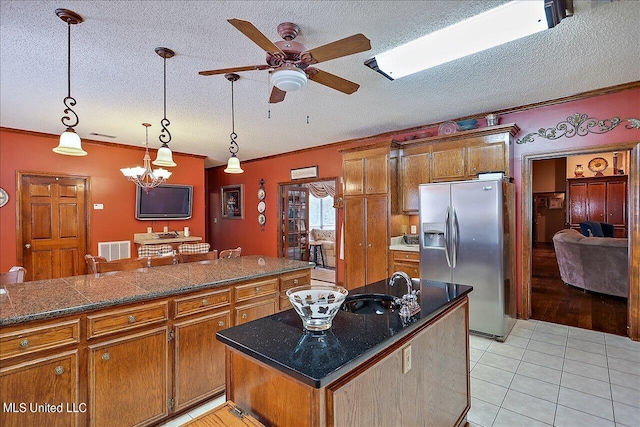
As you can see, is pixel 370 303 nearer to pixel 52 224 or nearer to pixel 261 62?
pixel 261 62

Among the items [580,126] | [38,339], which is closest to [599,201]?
[580,126]

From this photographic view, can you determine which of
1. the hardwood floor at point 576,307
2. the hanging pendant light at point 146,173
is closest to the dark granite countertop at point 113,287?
the hanging pendant light at point 146,173

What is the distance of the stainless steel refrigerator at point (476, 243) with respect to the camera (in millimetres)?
3348

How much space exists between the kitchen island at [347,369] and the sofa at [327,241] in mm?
5962

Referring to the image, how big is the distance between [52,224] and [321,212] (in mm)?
5913

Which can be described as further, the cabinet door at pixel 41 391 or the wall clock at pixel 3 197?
the wall clock at pixel 3 197

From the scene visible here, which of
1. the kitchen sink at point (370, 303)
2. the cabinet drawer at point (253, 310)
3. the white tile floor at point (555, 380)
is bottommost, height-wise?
the white tile floor at point (555, 380)

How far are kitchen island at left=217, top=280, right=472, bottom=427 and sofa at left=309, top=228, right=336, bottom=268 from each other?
596 centimetres

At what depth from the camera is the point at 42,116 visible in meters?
4.13

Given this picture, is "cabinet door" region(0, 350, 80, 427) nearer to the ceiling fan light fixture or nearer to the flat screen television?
the ceiling fan light fixture

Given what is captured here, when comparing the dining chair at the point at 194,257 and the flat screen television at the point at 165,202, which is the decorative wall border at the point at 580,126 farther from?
the flat screen television at the point at 165,202

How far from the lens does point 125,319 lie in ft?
6.06

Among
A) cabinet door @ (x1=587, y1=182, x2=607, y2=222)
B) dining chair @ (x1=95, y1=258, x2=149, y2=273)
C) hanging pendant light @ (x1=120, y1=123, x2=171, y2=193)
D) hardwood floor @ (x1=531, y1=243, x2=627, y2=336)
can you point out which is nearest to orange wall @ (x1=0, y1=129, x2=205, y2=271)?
hanging pendant light @ (x1=120, y1=123, x2=171, y2=193)

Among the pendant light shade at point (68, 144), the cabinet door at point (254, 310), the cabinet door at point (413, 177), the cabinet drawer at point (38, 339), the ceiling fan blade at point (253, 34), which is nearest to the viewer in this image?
the cabinet drawer at point (38, 339)
